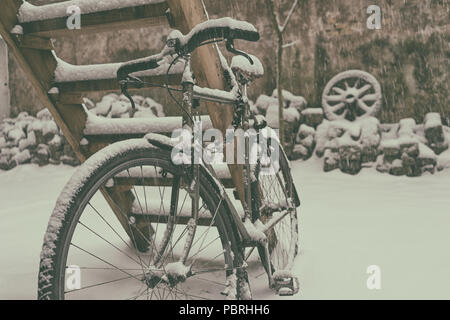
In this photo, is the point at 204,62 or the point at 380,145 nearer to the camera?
the point at 204,62

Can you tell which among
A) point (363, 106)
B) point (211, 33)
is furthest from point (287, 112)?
point (211, 33)

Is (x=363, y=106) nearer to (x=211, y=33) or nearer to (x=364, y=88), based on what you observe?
(x=364, y=88)

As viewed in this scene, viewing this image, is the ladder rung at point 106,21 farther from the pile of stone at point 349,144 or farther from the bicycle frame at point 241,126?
the pile of stone at point 349,144

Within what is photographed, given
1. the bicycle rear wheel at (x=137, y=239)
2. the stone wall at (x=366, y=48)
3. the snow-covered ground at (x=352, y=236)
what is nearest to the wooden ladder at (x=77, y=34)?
the bicycle rear wheel at (x=137, y=239)

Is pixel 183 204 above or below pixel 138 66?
below

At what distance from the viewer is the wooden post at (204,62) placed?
196cm

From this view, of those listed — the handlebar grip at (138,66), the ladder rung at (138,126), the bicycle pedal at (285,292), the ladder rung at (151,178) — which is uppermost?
the handlebar grip at (138,66)

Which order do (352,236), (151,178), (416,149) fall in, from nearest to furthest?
(151,178)
(352,236)
(416,149)

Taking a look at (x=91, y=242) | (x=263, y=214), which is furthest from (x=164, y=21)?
(x=91, y=242)

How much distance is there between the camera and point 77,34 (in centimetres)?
219

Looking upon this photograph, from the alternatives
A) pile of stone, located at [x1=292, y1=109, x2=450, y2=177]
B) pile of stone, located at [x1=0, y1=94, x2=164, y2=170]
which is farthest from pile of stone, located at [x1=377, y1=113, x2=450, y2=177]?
pile of stone, located at [x1=0, y1=94, x2=164, y2=170]

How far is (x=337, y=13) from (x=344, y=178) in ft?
8.58

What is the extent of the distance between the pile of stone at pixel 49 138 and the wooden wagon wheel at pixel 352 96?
2.86 m

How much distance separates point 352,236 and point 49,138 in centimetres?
624
